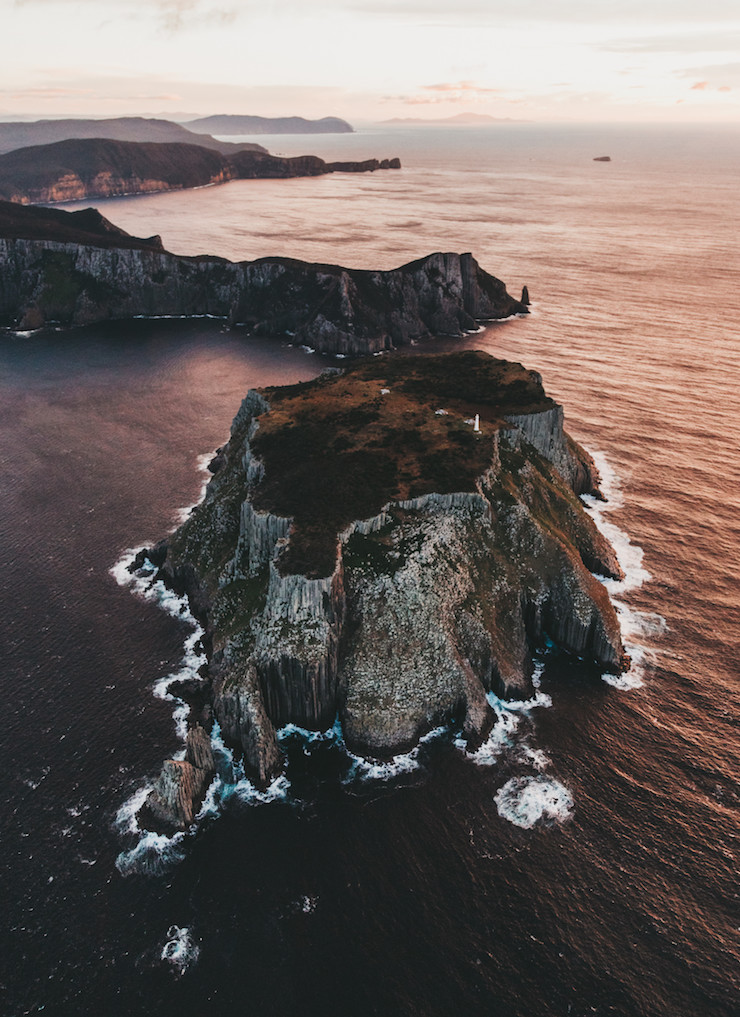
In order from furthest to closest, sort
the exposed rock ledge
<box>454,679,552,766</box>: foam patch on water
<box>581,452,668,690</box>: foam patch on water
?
<box>581,452,668,690</box>: foam patch on water, the exposed rock ledge, <box>454,679,552,766</box>: foam patch on water

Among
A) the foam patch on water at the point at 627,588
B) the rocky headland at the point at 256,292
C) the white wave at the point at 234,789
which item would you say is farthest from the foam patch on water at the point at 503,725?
the rocky headland at the point at 256,292

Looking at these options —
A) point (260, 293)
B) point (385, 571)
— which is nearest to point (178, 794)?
point (385, 571)

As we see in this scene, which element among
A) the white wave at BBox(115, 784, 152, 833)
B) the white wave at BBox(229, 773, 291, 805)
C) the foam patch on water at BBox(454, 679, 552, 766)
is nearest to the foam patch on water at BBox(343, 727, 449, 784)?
the foam patch on water at BBox(454, 679, 552, 766)

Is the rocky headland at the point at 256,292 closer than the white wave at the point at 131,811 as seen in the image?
No

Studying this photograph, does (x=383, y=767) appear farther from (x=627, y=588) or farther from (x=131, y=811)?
(x=627, y=588)

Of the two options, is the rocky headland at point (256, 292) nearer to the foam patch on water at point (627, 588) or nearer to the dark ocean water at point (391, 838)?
the foam patch on water at point (627, 588)

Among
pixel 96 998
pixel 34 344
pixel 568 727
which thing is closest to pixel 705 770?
pixel 568 727

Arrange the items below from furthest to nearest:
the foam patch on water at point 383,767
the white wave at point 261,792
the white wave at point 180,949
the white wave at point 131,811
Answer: the foam patch on water at point 383,767 → the white wave at point 261,792 → the white wave at point 131,811 → the white wave at point 180,949

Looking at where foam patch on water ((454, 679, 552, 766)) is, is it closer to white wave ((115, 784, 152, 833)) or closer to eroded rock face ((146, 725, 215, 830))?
eroded rock face ((146, 725, 215, 830))
